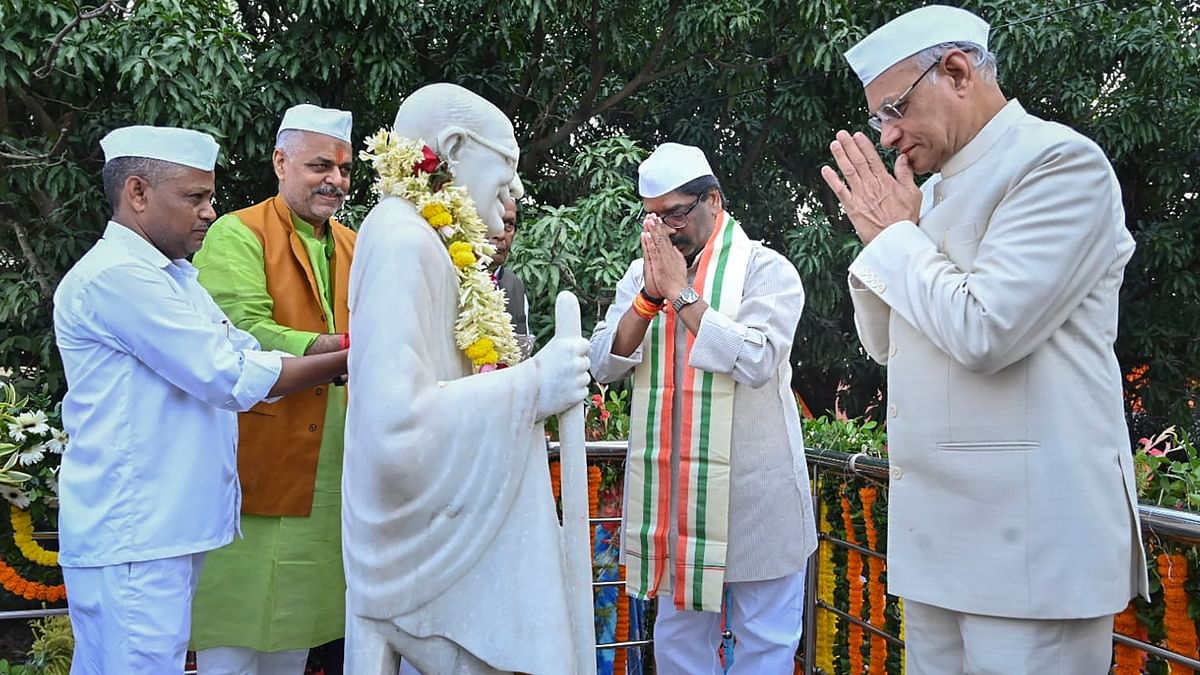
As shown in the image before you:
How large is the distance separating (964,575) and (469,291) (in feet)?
3.73

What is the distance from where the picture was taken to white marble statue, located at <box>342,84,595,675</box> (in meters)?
2.00

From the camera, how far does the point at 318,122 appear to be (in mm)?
3416

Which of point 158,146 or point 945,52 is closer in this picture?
point 945,52

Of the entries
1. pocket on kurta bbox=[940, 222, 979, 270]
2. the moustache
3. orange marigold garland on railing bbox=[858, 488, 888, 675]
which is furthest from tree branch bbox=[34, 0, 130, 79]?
pocket on kurta bbox=[940, 222, 979, 270]

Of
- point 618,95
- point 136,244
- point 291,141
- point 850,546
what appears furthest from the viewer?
point 618,95

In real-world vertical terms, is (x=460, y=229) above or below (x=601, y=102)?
below

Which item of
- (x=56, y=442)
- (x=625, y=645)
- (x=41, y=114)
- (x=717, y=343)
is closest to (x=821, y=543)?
(x=625, y=645)

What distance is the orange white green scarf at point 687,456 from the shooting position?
3.21 meters

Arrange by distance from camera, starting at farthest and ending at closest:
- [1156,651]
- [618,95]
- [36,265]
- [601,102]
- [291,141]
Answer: [601,102]
[618,95]
[36,265]
[291,141]
[1156,651]

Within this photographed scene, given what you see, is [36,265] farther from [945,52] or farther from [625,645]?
[945,52]

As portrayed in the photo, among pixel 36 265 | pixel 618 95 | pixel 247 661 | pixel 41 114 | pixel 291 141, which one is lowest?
pixel 247 661

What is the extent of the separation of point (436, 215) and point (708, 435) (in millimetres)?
1454

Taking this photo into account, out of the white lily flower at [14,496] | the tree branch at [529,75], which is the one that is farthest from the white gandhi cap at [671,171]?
the tree branch at [529,75]

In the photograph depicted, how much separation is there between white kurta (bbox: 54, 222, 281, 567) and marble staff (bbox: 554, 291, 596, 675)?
95 cm
